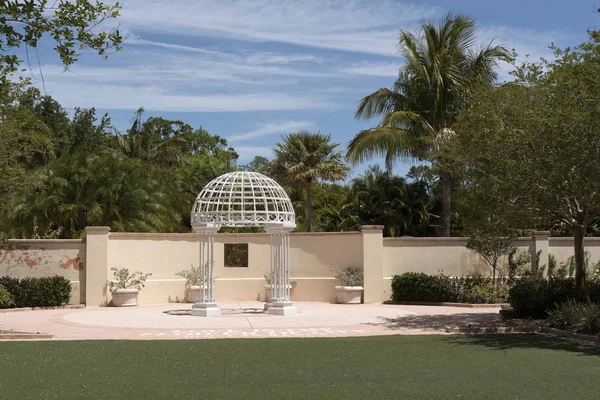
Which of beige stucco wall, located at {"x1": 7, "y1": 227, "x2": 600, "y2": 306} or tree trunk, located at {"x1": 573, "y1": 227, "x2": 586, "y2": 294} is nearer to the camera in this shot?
tree trunk, located at {"x1": 573, "y1": 227, "x2": 586, "y2": 294}

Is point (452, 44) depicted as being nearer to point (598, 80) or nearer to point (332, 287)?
point (332, 287)

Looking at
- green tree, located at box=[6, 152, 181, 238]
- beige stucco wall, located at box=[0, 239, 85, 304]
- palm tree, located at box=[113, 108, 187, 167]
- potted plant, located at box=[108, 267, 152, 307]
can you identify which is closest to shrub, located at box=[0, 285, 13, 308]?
beige stucco wall, located at box=[0, 239, 85, 304]

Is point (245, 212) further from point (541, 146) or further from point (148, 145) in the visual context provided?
point (148, 145)

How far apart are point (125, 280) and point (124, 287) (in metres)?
0.22

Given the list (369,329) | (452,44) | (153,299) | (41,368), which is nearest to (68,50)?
(41,368)

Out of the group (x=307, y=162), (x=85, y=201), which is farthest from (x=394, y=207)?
(x=85, y=201)

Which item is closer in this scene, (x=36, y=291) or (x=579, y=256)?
(x=579, y=256)

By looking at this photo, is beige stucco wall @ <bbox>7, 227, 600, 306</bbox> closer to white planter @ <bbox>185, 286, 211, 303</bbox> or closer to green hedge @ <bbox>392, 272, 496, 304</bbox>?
white planter @ <bbox>185, 286, 211, 303</bbox>

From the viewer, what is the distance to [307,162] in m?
36.3

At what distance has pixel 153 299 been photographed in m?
25.1

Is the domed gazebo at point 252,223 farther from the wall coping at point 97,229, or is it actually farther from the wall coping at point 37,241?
the wall coping at point 37,241

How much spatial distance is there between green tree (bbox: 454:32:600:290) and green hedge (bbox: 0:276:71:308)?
1270 centimetres

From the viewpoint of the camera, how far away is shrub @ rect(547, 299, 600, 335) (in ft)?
50.1

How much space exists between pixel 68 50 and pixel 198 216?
30.8ft
